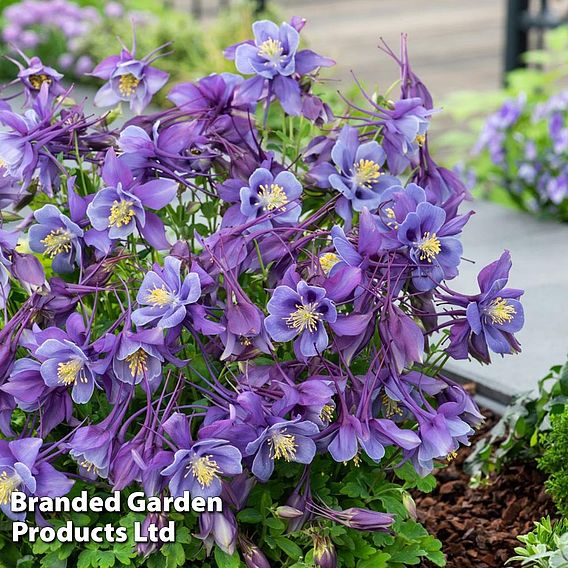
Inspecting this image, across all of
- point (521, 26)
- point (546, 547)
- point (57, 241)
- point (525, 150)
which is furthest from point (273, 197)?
point (521, 26)

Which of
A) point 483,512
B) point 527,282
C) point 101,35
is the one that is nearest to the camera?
point 483,512

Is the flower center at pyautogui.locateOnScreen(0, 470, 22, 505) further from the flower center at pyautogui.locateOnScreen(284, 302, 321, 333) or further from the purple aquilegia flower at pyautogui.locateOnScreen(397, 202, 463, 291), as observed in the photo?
the purple aquilegia flower at pyautogui.locateOnScreen(397, 202, 463, 291)

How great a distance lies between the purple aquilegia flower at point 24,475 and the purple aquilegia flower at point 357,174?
2.05ft

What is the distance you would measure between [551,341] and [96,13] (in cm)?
577

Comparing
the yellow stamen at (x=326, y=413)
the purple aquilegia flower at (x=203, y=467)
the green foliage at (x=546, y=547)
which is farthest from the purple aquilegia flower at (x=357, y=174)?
the green foliage at (x=546, y=547)

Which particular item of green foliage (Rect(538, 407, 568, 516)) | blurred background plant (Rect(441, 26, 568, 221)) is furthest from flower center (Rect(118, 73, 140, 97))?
blurred background plant (Rect(441, 26, 568, 221))

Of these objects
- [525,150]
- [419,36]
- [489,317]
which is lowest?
[419,36]

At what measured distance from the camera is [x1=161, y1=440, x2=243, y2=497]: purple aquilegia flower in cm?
162

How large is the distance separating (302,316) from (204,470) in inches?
10.1

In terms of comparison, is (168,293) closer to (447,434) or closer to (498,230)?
(447,434)

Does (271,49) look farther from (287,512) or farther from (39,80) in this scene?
(287,512)

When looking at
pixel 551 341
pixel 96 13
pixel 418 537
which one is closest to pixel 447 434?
pixel 418 537

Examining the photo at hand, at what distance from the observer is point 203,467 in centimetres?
162

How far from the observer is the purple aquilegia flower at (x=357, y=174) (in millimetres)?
1916
